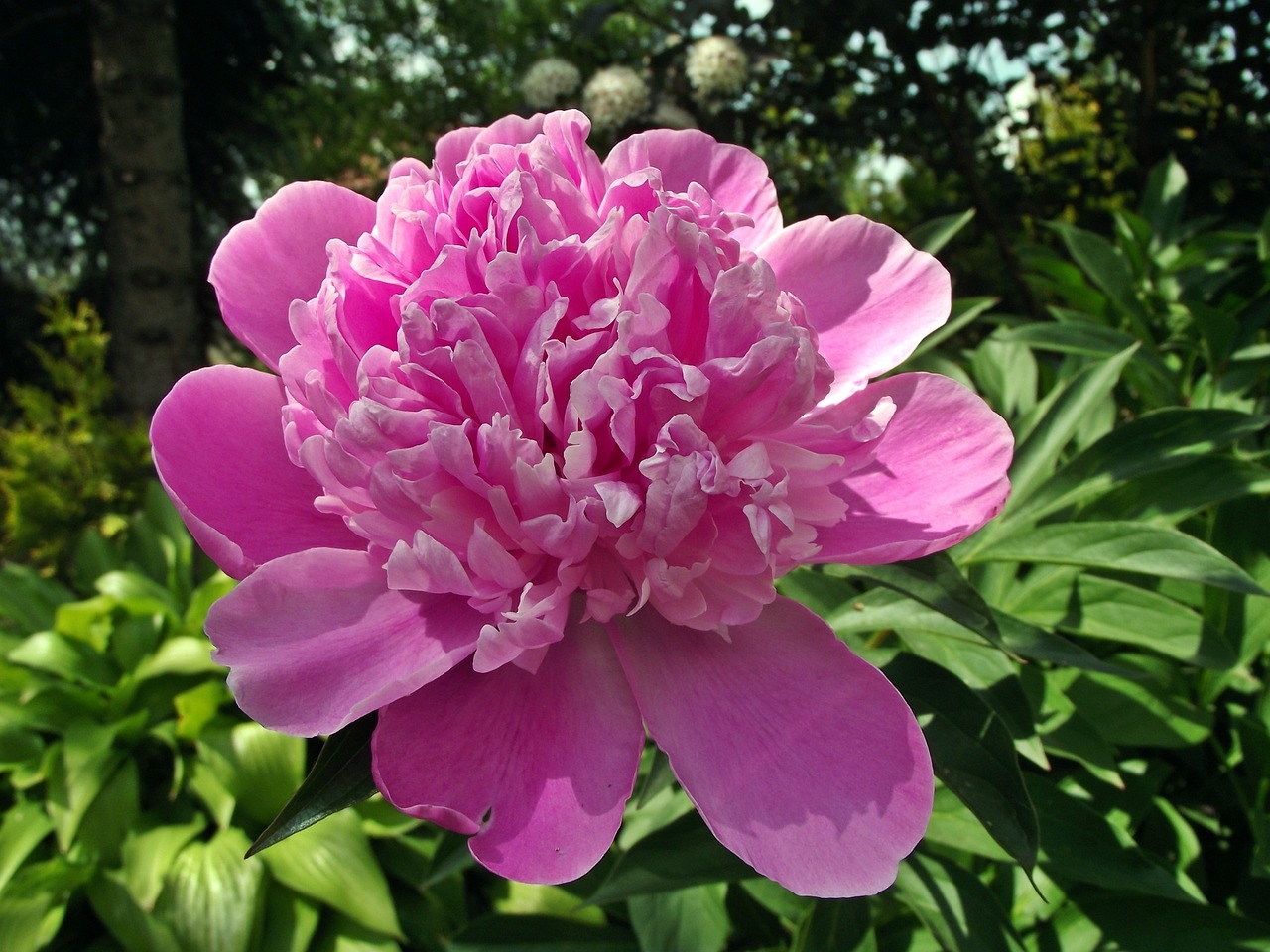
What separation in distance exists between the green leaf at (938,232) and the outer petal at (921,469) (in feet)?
1.25

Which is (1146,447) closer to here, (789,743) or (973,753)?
(973,753)

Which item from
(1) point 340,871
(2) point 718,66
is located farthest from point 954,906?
(2) point 718,66

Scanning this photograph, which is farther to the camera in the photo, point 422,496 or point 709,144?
point 709,144

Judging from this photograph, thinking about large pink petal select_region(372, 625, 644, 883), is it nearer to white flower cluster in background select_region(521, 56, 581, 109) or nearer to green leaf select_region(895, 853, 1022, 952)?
green leaf select_region(895, 853, 1022, 952)

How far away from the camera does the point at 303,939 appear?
166 centimetres

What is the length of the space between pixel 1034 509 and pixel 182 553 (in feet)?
7.11

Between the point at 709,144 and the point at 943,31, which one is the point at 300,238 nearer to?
the point at 709,144

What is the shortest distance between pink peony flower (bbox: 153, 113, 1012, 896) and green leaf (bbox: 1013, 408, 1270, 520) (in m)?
0.35

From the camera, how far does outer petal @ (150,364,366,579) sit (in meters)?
0.52

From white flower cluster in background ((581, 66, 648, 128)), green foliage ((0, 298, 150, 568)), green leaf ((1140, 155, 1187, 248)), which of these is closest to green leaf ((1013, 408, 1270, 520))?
green leaf ((1140, 155, 1187, 248))

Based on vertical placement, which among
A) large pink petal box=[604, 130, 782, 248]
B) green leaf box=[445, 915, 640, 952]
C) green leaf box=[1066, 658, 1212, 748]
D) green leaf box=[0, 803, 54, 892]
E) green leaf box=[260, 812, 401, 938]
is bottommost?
green leaf box=[260, 812, 401, 938]

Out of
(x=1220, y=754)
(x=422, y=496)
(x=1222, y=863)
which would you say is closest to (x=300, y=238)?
(x=422, y=496)

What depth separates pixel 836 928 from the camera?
0.74m

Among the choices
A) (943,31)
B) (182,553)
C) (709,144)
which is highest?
(709,144)
